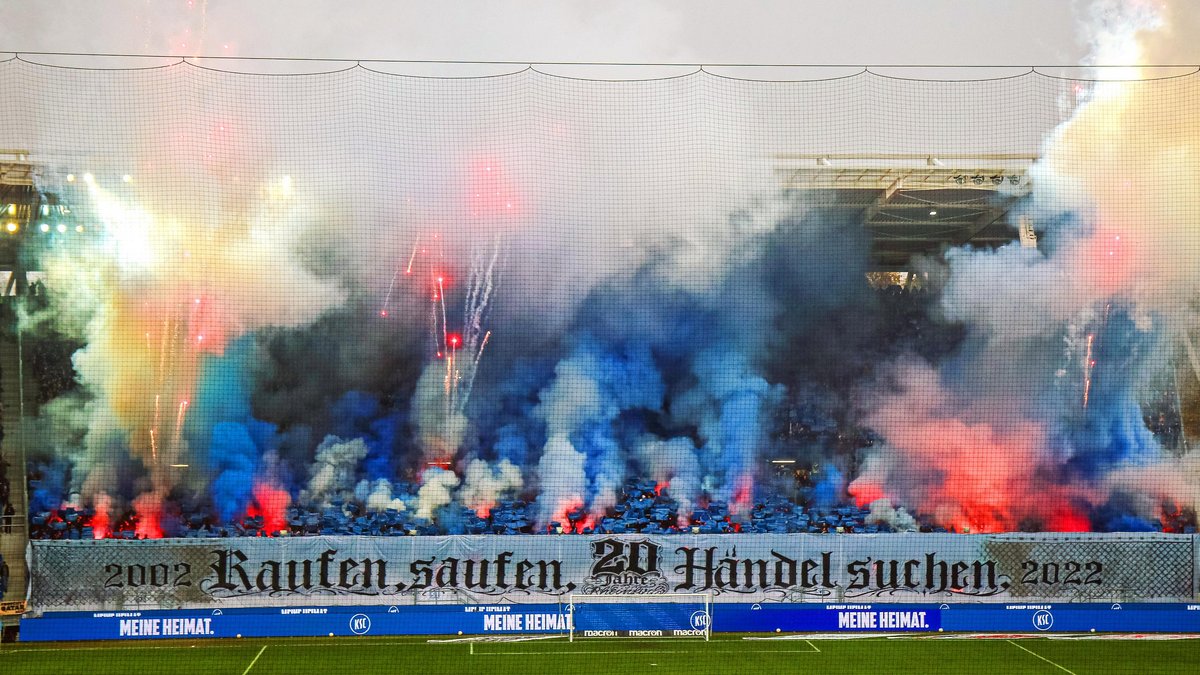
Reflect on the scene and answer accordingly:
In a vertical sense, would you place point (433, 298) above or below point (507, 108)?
below

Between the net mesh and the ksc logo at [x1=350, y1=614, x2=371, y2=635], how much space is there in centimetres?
336

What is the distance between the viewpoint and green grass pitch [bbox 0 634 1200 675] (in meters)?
9.67

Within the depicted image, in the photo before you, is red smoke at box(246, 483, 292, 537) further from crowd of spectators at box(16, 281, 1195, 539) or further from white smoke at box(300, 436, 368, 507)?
white smoke at box(300, 436, 368, 507)

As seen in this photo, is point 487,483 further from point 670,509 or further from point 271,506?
point 271,506

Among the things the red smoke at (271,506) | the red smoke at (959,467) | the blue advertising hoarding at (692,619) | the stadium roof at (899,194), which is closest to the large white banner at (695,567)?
the blue advertising hoarding at (692,619)

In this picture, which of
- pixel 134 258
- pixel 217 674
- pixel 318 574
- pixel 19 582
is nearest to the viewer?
pixel 217 674

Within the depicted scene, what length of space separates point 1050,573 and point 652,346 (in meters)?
6.44

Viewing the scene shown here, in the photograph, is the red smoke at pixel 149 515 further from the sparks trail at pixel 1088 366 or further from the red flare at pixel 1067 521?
the sparks trail at pixel 1088 366

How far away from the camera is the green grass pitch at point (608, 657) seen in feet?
31.7

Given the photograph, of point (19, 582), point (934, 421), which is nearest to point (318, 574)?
point (19, 582)

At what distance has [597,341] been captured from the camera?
15.4m

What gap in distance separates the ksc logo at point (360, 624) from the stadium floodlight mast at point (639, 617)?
7.41 feet

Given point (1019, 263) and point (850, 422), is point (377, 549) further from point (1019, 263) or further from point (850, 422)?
point (1019, 263)

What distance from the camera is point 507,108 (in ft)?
42.7
